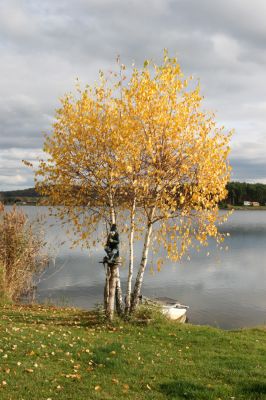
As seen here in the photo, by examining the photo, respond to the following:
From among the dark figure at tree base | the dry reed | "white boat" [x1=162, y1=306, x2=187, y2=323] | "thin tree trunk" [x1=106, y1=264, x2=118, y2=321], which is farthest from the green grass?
the dry reed

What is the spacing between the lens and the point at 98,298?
33.7m

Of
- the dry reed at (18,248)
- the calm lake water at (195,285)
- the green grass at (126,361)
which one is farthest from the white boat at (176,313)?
the dry reed at (18,248)

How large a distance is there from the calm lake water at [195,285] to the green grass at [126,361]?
7228 mm

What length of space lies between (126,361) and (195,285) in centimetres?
2850

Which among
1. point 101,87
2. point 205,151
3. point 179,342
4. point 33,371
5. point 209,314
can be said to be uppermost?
point 101,87

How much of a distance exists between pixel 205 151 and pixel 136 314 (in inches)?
326

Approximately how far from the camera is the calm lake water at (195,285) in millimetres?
30562

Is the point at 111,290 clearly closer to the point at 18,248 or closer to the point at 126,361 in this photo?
the point at 126,361

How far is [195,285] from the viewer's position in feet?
132

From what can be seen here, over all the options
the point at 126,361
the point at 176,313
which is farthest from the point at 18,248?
the point at 126,361

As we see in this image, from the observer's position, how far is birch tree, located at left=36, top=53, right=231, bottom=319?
713 inches

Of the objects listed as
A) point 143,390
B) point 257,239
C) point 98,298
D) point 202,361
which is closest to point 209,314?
point 98,298

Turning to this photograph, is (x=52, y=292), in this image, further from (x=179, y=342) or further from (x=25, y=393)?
(x=25, y=393)

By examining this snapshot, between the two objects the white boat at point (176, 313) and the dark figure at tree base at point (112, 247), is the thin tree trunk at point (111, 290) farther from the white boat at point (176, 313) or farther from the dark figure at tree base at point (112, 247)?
the white boat at point (176, 313)
